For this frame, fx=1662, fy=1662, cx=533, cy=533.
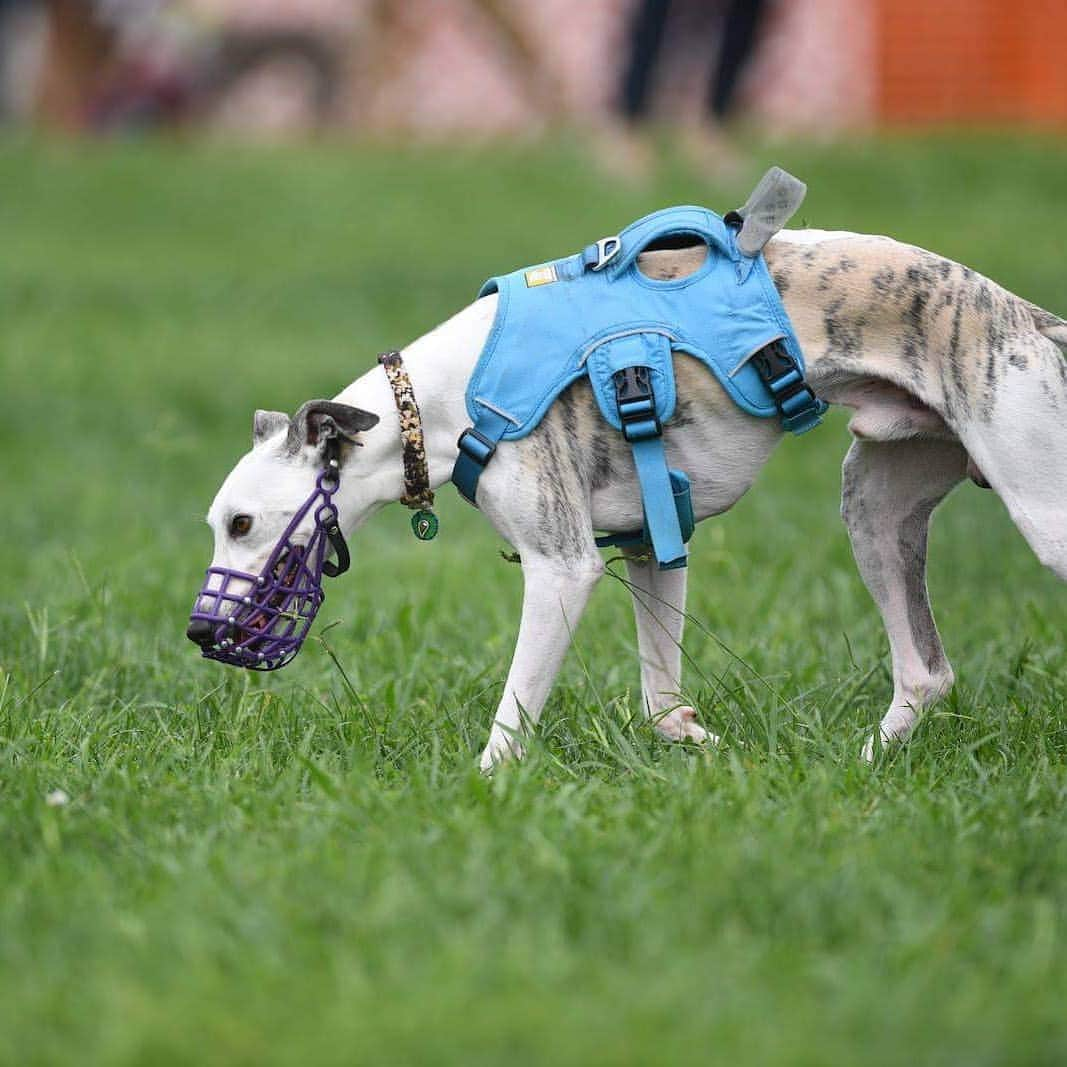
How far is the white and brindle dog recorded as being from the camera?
374 centimetres

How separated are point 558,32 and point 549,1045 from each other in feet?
67.6

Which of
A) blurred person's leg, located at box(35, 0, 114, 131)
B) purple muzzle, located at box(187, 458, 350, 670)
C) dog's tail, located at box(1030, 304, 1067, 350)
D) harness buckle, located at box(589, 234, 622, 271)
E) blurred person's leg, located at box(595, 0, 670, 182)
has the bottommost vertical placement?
purple muzzle, located at box(187, 458, 350, 670)

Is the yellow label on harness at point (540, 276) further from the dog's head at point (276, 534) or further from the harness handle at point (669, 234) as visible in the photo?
the dog's head at point (276, 534)

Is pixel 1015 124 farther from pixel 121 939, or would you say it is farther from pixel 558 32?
pixel 121 939

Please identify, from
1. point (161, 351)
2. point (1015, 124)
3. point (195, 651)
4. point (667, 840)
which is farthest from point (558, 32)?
point (667, 840)

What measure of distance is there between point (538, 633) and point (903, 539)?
1080 mm

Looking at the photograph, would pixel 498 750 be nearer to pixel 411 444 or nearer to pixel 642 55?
pixel 411 444

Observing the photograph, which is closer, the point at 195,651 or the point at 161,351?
the point at 195,651

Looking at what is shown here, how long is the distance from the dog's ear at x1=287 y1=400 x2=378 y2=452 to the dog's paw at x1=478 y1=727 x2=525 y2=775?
2.57ft

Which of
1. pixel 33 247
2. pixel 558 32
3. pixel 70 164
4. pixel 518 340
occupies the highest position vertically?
pixel 558 32

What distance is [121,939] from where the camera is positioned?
116 inches

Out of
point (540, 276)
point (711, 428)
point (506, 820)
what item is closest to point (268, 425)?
point (540, 276)

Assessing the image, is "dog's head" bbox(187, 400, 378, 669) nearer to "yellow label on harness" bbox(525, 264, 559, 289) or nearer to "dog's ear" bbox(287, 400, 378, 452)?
"dog's ear" bbox(287, 400, 378, 452)

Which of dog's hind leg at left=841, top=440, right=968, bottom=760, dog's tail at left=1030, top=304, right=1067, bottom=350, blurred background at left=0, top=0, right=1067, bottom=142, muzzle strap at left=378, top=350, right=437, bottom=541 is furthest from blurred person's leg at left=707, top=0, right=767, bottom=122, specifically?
muzzle strap at left=378, top=350, right=437, bottom=541
